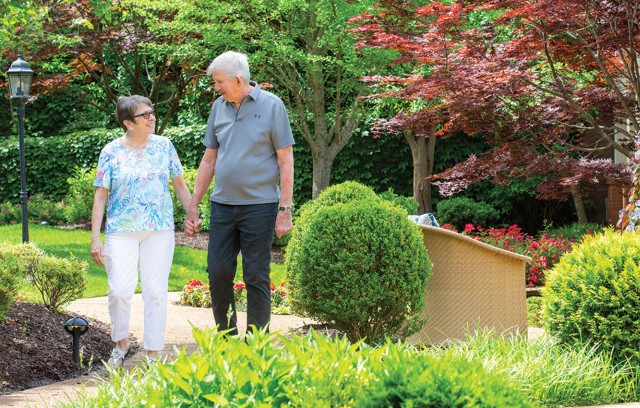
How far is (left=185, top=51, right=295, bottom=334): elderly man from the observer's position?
5250mm

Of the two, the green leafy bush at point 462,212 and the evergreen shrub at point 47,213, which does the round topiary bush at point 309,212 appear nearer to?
the green leafy bush at point 462,212

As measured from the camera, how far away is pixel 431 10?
31.6 ft

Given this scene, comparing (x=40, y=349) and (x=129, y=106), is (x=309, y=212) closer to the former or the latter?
(x=129, y=106)

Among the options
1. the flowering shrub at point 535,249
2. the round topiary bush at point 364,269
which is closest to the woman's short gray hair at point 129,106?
the round topiary bush at point 364,269

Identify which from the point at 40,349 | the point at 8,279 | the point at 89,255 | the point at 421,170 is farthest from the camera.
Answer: the point at 421,170

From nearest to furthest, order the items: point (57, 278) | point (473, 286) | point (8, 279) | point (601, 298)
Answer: point (601, 298) < point (8, 279) < point (473, 286) < point (57, 278)

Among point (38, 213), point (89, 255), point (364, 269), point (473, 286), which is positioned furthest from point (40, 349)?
point (38, 213)

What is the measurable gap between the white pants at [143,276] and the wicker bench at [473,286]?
75.1 inches

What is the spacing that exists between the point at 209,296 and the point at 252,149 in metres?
3.71

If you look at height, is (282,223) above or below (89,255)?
above

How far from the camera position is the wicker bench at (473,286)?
20.7 feet

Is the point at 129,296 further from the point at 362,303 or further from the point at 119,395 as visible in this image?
the point at 119,395

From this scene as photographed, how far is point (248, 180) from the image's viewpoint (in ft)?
17.2

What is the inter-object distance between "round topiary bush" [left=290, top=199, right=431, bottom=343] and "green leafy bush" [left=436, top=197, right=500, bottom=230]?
871 cm
